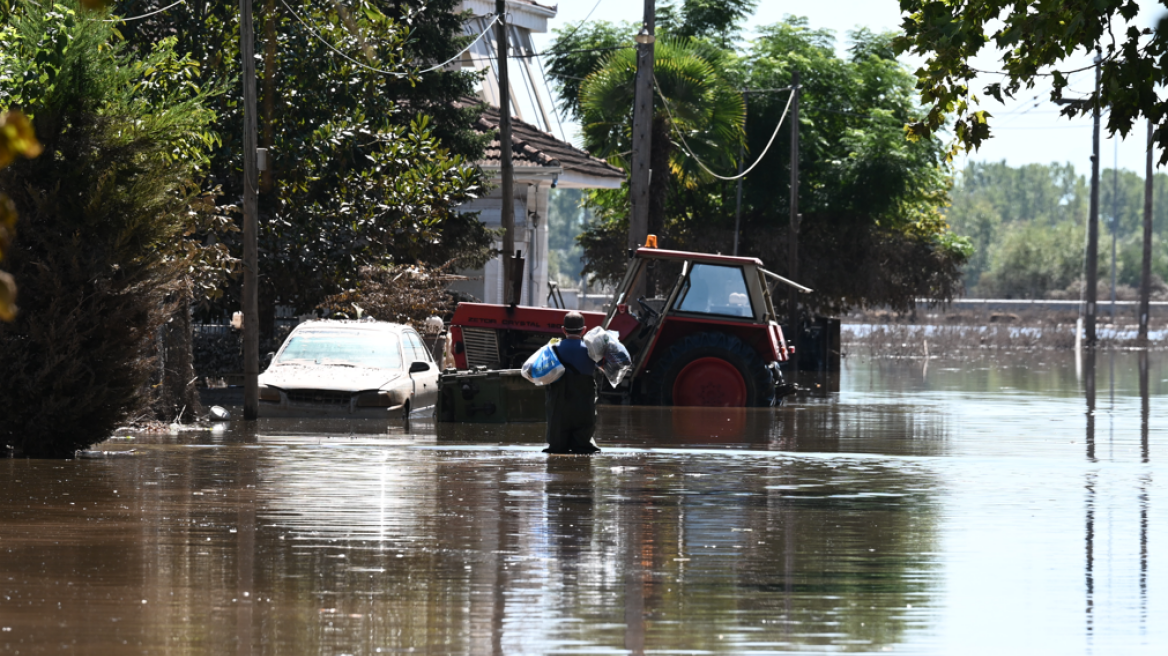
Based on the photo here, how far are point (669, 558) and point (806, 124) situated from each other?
41116mm

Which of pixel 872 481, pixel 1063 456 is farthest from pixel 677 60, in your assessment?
pixel 872 481

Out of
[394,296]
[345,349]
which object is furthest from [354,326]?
[394,296]

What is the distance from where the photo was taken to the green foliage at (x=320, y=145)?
2617cm

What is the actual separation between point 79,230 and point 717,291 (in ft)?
38.6

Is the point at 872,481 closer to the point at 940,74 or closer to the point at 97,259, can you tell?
the point at 940,74

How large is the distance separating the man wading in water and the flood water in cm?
24

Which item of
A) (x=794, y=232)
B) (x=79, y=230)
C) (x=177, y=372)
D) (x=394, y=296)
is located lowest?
(x=177, y=372)

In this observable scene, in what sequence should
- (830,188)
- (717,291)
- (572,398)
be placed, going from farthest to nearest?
(830,188) → (717,291) → (572,398)

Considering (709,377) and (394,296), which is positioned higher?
(394,296)

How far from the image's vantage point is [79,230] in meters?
14.0

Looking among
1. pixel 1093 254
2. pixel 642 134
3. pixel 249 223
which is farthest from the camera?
pixel 1093 254

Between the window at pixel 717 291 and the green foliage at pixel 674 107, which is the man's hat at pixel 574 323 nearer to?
the window at pixel 717 291

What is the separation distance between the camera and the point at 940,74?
13273mm

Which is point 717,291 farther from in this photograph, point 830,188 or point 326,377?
point 830,188
